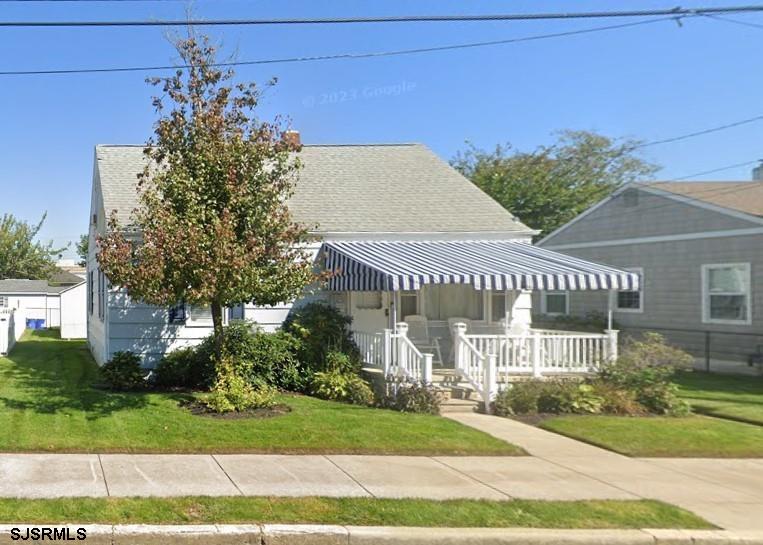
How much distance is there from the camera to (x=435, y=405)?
1143 cm

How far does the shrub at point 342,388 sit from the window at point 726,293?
10.7m

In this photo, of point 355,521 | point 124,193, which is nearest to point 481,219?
point 124,193

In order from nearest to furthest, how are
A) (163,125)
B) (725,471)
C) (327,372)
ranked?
(725,471) → (163,125) → (327,372)

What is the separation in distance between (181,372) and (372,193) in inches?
255

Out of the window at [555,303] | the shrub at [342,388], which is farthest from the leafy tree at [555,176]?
the shrub at [342,388]

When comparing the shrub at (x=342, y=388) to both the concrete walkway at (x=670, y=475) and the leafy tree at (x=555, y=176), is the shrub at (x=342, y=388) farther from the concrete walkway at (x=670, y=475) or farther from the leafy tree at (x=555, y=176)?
the leafy tree at (x=555, y=176)

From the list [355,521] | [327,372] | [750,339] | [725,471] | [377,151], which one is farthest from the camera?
[377,151]

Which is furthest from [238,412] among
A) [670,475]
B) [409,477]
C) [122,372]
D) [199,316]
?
[670,475]

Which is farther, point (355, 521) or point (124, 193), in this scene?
point (124, 193)

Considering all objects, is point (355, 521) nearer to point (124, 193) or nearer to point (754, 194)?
point (124, 193)

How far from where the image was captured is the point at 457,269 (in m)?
12.7

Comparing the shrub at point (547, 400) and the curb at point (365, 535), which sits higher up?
the shrub at point (547, 400)

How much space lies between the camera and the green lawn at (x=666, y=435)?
951 centimetres

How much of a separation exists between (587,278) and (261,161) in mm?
6110
